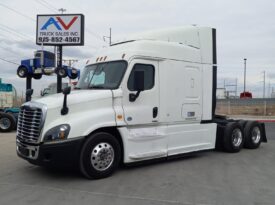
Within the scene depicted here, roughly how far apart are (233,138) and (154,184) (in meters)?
4.65

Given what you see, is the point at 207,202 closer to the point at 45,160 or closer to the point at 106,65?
the point at 45,160

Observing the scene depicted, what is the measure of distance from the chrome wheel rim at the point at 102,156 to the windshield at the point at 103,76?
1.36 metres

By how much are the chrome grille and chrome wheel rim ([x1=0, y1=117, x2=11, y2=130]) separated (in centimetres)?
917

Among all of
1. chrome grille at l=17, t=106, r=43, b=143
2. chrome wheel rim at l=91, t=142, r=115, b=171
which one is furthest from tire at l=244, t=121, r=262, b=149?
chrome grille at l=17, t=106, r=43, b=143

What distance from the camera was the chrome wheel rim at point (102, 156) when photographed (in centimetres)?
714

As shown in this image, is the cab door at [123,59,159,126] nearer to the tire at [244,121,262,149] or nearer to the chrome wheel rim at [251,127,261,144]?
the tire at [244,121,262,149]

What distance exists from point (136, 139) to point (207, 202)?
2620 mm

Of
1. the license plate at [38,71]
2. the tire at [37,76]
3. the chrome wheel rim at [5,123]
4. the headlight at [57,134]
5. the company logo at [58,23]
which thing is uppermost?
the company logo at [58,23]

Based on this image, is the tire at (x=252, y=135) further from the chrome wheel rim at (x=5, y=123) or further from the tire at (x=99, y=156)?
the chrome wheel rim at (x=5, y=123)

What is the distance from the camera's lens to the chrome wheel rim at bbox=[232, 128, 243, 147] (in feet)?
35.0

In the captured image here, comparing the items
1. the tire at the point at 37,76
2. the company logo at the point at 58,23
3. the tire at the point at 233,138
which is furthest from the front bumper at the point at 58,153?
the tire at the point at 37,76

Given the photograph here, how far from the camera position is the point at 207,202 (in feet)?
18.7

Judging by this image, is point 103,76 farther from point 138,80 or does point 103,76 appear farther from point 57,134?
point 57,134

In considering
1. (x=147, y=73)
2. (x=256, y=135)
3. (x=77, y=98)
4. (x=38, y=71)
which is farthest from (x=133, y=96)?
(x=38, y=71)
